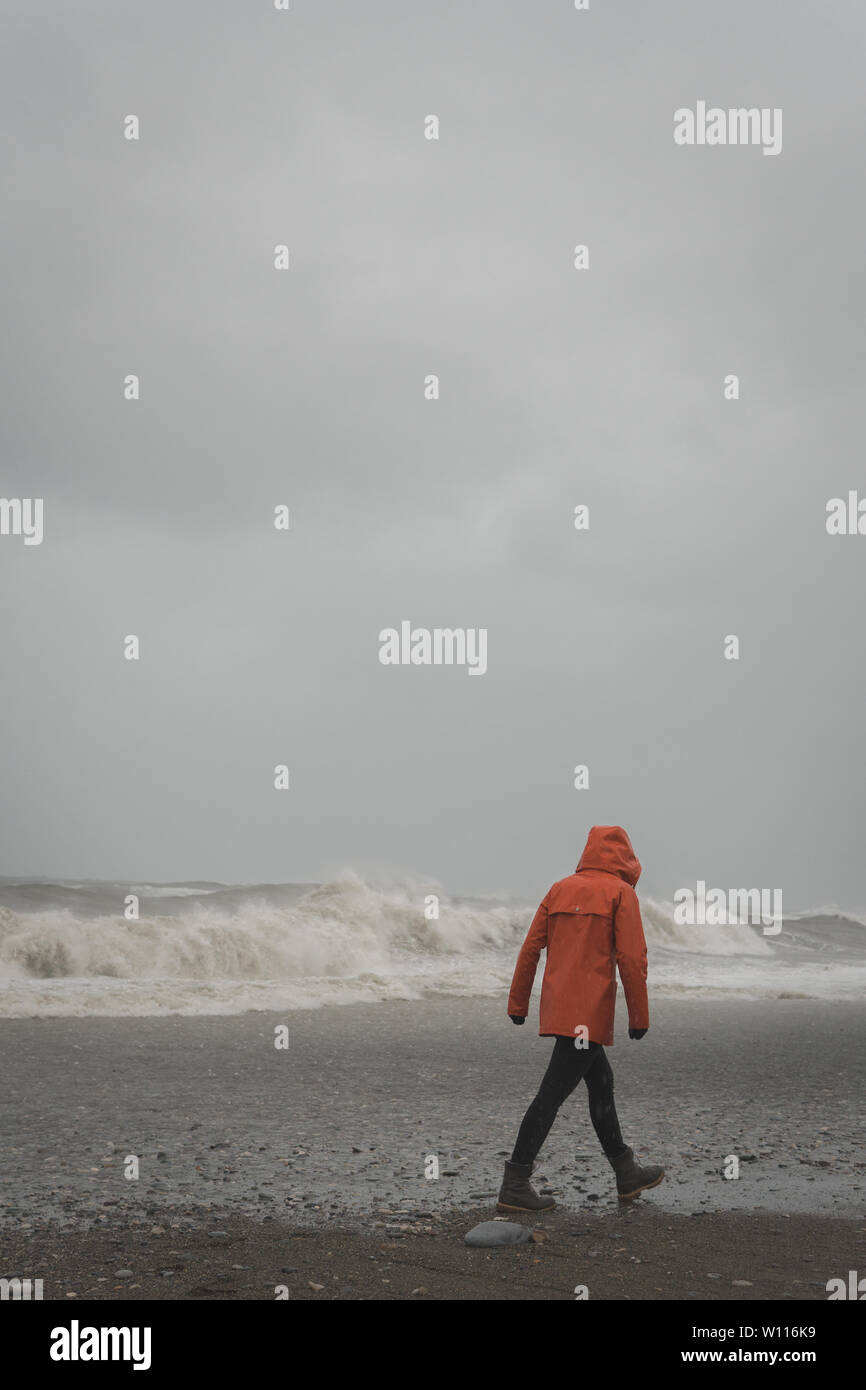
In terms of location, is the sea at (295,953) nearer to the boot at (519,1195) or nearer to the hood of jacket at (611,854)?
the boot at (519,1195)

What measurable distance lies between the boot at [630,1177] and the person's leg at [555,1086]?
494mm

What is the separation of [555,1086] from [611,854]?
4.51ft

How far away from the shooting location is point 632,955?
607 cm

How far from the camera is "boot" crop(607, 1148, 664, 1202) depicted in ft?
20.2

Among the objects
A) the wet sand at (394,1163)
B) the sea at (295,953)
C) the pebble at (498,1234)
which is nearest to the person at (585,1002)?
the wet sand at (394,1163)

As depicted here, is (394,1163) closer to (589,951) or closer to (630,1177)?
(630,1177)

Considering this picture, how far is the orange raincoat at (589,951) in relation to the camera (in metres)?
6.12

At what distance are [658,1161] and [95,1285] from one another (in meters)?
4.08

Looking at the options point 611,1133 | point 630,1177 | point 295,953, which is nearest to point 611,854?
point 611,1133

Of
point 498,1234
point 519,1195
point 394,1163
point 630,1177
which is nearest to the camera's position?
point 498,1234

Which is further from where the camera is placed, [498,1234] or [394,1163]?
[394,1163]
